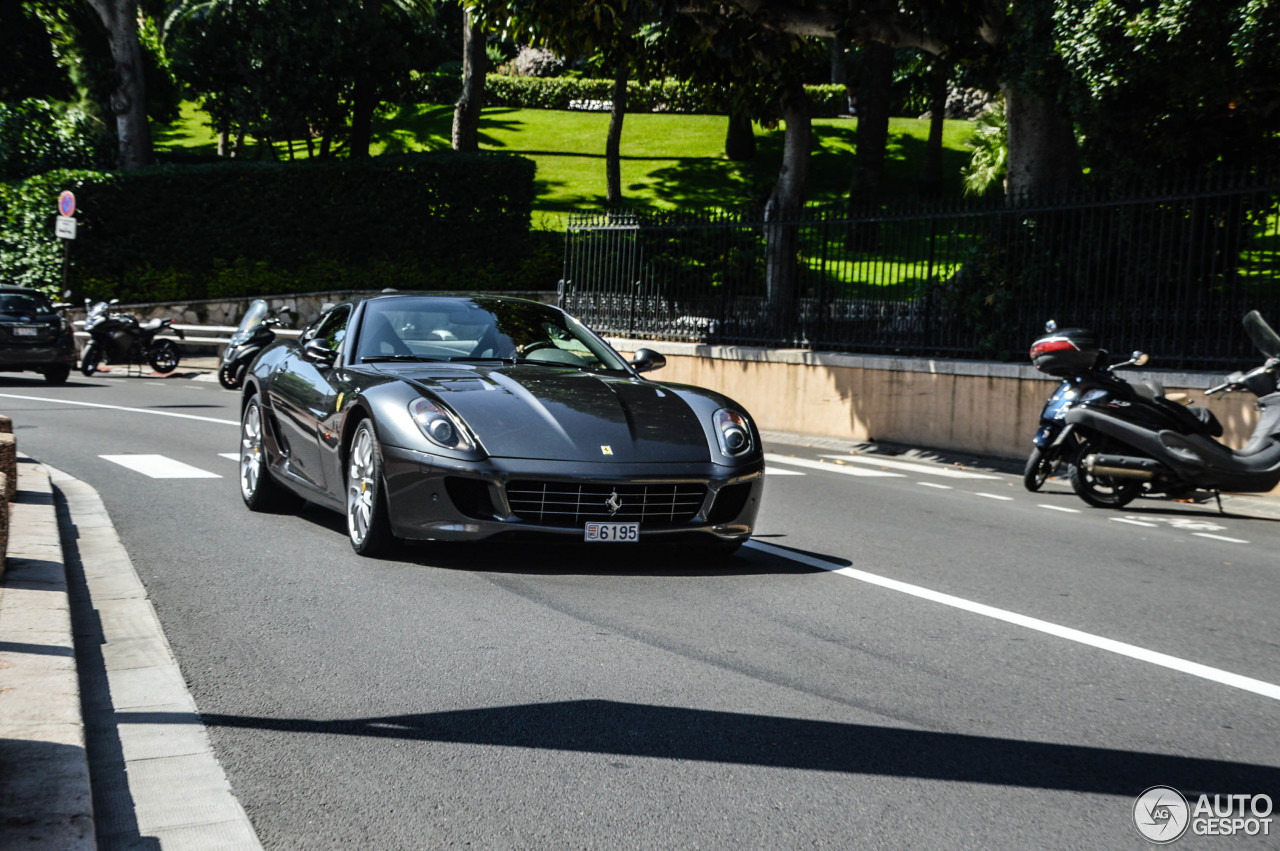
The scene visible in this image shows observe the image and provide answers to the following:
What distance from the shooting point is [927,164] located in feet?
154

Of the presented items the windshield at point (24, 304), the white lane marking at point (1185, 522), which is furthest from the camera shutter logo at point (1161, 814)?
the windshield at point (24, 304)

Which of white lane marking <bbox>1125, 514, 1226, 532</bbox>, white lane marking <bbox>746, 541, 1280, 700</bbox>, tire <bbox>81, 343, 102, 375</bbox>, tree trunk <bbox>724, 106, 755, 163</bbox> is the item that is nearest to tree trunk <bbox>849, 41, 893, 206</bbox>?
tree trunk <bbox>724, 106, 755, 163</bbox>

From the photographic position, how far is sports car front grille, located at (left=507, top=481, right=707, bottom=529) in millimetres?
6754

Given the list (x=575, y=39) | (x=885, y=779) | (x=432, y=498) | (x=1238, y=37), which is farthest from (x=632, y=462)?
(x=575, y=39)

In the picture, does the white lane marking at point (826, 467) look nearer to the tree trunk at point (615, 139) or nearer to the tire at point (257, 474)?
the tire at point (257, 474)

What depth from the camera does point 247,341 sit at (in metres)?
21.5

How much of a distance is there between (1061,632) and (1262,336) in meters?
5.69

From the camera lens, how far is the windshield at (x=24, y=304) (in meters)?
22.8

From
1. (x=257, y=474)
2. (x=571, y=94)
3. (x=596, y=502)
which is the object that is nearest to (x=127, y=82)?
(x=257, y=474)

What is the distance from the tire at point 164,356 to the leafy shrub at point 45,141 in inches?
425

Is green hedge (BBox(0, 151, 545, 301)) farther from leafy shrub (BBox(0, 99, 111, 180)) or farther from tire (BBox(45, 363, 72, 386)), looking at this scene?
tire (BBox(45, 363, 72, 386))

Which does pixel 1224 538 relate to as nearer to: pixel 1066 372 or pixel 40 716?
pixel 1066 372

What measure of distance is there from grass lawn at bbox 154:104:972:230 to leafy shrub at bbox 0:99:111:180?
12514 mm

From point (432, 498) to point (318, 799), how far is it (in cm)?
314
